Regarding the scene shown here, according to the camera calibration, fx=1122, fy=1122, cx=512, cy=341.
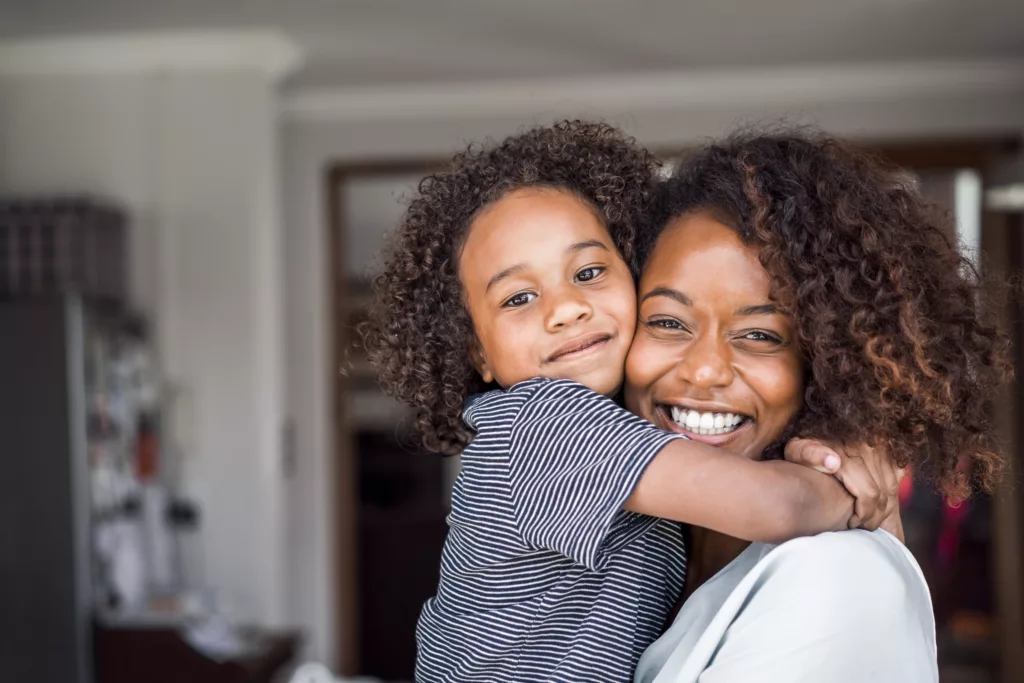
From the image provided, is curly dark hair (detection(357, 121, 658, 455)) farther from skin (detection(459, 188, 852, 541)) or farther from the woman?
the woman

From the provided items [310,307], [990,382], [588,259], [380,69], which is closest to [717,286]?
[588,259]

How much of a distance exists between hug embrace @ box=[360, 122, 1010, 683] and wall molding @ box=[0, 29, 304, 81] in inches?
130

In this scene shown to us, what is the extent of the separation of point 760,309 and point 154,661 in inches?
110

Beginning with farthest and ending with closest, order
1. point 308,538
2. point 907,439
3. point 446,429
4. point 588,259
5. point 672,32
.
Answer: point 308,538, point 672,32, point 446,429, point 588,259, point 907,439

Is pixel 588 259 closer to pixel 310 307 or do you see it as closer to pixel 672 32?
pixel 672 32

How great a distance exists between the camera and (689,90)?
16.6 feet

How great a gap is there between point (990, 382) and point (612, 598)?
431mm

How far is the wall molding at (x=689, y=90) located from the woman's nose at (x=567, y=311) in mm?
3796

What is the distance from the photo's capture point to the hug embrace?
0.97 metres

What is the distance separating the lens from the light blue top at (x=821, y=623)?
3.04 feet

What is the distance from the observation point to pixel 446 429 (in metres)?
1.34

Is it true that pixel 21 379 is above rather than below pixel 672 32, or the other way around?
below

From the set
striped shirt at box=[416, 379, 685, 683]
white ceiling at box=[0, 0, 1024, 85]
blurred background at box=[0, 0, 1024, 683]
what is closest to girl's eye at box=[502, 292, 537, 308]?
striped shirt at box=[416, 379, 685, 683]

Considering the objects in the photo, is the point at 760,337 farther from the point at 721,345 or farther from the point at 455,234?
the point at 455,234
